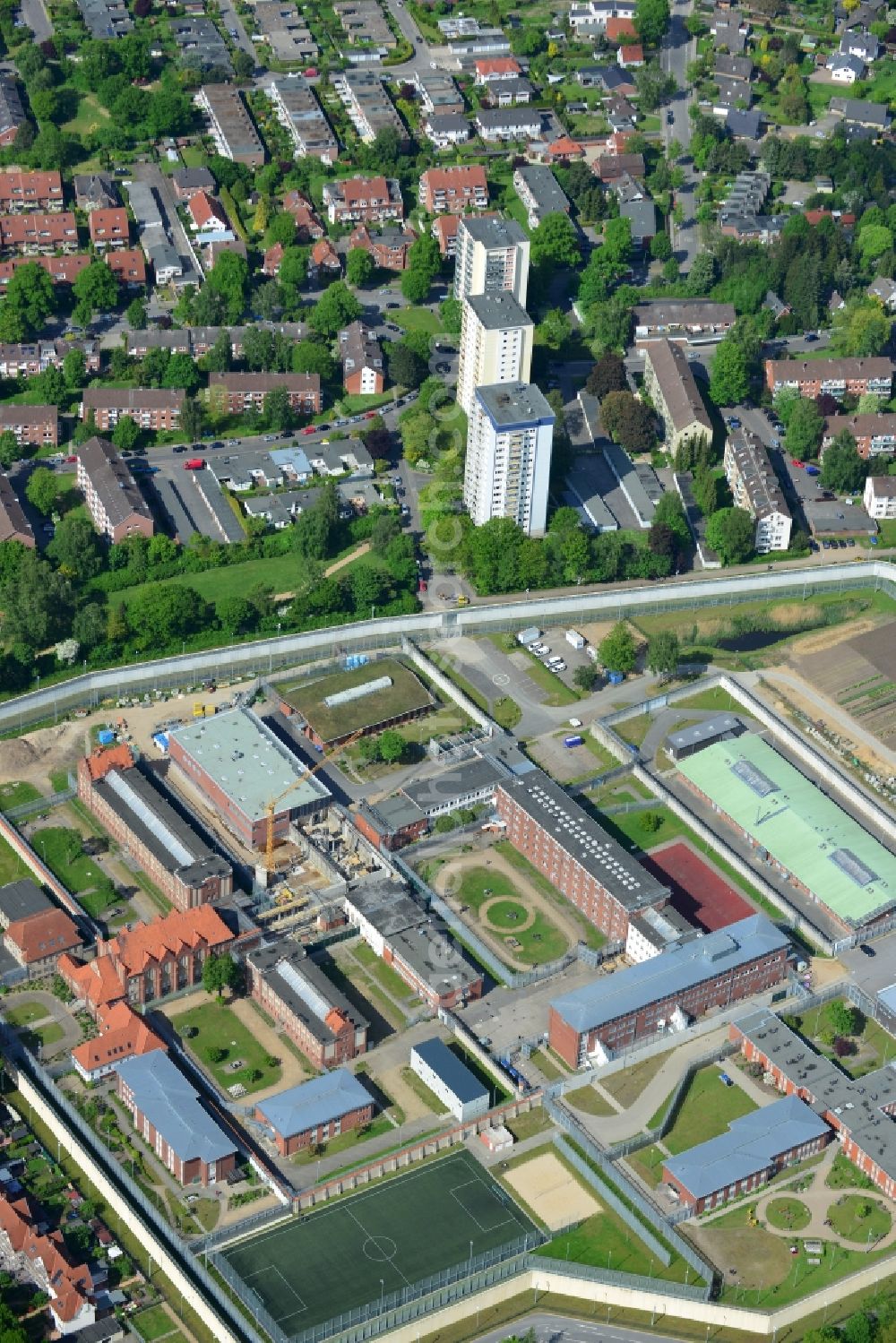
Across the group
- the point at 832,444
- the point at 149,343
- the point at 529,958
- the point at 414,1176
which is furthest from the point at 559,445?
the point at 414,1176

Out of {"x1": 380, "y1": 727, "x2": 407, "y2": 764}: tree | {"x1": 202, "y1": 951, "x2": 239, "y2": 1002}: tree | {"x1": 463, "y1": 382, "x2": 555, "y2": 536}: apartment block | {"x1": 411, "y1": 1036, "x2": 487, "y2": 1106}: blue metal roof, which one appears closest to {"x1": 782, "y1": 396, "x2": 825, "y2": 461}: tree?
{"x1": 463, "y1": 382, "x2": 555, "y2": 536}: apartment block

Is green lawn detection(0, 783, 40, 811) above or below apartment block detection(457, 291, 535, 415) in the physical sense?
below

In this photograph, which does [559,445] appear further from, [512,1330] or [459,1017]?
[512,1330]

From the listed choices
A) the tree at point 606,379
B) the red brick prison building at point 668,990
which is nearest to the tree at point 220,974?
the red brick prison building at point 668,990

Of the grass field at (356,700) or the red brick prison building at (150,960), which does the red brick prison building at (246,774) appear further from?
the red brick prison building at (150,960)

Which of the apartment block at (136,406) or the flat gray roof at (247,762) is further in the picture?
the apartment block at (136,406)

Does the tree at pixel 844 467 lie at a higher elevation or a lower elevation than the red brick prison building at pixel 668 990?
higher

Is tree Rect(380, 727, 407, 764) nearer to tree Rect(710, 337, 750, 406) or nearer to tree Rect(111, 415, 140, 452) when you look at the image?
tree Rect(111, 415, 140, 452)
